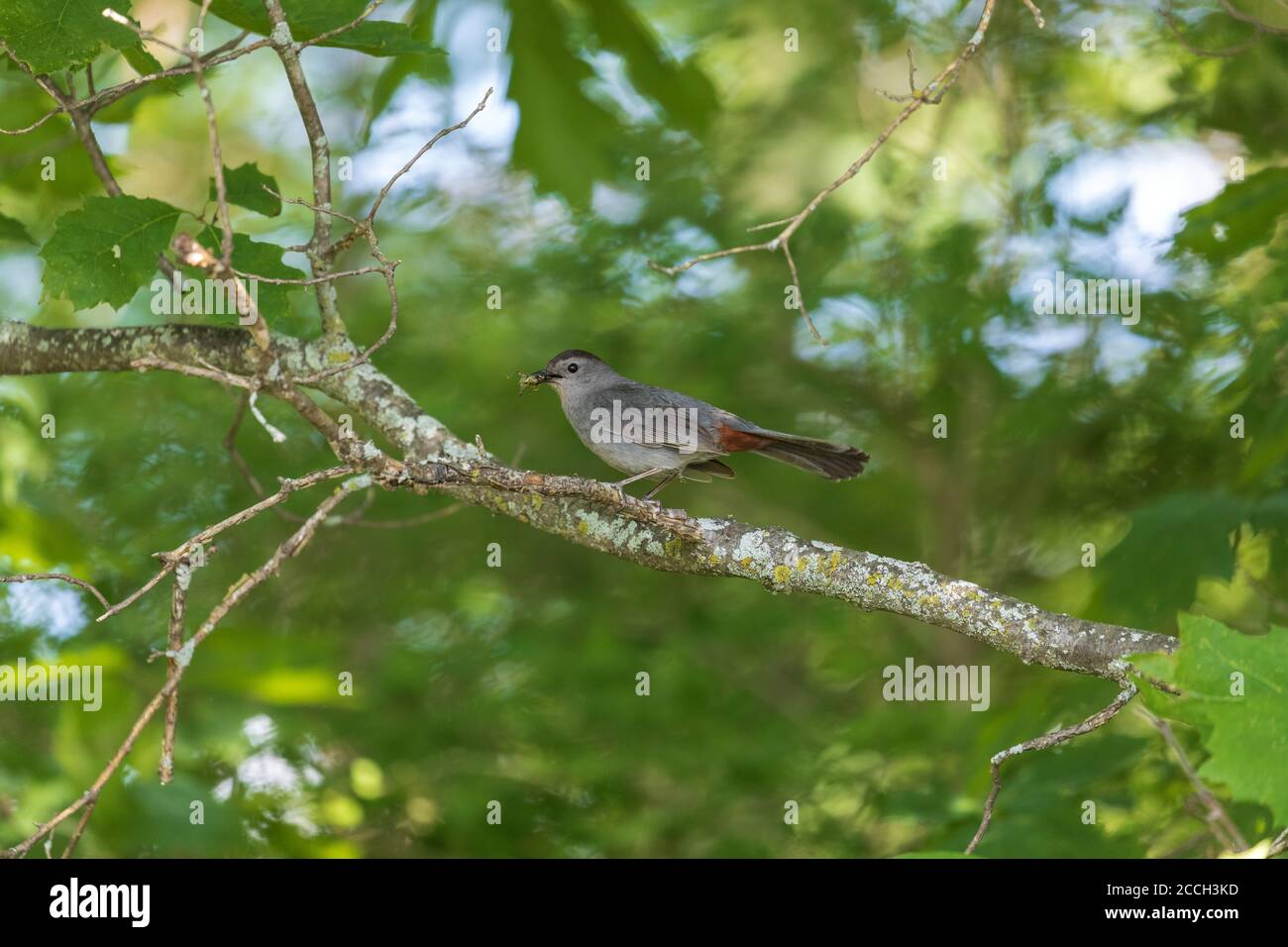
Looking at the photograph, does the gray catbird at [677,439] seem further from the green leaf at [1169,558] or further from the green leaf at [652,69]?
the green leaf at [652,69]

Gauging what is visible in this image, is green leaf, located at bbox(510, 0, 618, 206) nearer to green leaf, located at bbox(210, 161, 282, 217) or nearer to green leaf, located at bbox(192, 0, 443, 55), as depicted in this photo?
green leaf, located at bbox(192, 0, 443, 55)

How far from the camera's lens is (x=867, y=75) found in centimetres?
794

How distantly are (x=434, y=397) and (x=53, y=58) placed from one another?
11.3 feet

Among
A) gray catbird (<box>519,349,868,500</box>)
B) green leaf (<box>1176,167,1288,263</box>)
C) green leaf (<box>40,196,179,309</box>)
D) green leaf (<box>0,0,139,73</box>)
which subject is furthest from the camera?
gray catbird (<box>519,349,868,500</box>)

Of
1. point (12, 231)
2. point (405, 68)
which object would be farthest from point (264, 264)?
point (405, 68)

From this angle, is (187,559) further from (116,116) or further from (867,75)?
(867,75)

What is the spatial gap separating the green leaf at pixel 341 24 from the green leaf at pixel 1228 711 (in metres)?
2.83

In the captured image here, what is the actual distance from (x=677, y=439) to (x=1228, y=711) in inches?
110

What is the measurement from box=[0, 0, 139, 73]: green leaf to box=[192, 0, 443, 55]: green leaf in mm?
372

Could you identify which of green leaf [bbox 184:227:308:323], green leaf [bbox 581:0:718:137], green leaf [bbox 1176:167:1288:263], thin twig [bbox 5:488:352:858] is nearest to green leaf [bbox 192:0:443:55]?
green leaf [bbox 184:227:308:323]

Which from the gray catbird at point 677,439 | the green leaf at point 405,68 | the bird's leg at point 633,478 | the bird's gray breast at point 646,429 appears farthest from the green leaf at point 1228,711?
the green leaf at point 405,68

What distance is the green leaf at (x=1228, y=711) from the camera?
2006 millimetres

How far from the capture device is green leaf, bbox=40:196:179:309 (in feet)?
11.7
